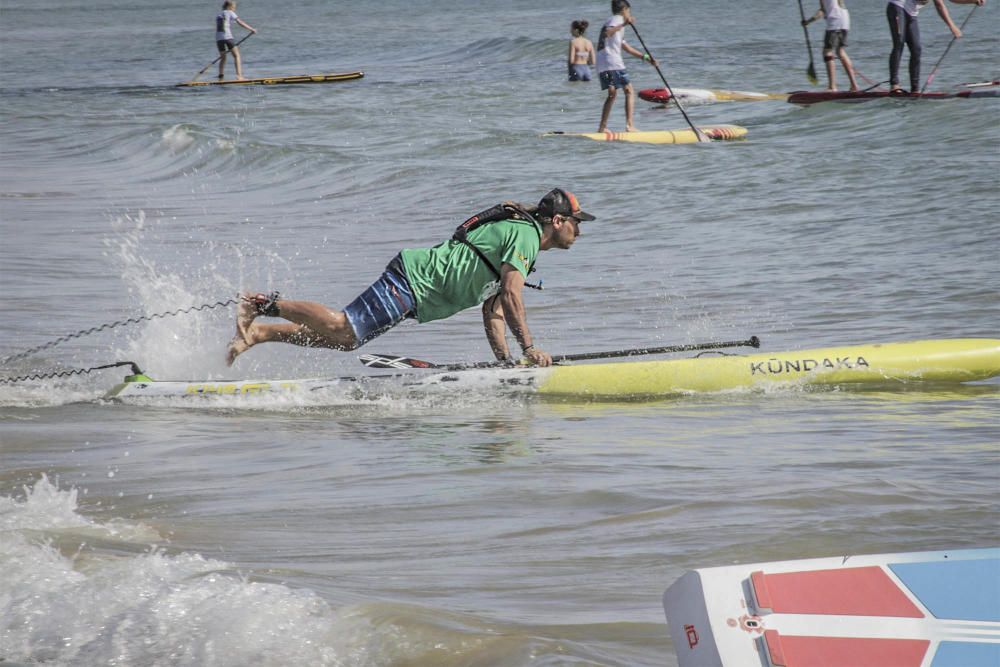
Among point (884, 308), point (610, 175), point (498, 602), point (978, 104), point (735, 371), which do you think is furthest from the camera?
point (978, 104)

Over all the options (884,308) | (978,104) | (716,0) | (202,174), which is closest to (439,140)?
(202,174)

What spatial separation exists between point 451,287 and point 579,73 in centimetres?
1910

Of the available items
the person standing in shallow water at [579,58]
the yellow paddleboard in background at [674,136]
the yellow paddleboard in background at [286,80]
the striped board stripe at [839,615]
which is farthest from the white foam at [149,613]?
the yellow paddleboard in background at [286,80]

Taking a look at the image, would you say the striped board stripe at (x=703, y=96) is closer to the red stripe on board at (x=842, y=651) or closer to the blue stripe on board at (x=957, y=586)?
the blue stripe on board at (x=957, y=586)

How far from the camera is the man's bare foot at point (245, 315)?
7.32 metres

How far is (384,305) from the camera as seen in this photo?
7336 millimetres

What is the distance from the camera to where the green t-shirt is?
23.4 feet

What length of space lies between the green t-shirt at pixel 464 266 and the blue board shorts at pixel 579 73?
18.4 metres

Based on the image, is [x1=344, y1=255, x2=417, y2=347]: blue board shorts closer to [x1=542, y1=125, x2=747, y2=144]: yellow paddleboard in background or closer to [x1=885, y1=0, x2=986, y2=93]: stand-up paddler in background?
[x1=542, y1=125, x2=747, y2=144]: yellow paddleboard in background

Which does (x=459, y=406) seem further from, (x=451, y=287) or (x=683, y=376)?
(x=683, y=376)

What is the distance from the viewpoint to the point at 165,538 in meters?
4.53

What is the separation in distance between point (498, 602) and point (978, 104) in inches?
630

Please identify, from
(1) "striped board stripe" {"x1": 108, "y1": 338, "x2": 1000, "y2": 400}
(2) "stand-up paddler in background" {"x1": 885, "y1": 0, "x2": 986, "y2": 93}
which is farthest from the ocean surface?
(2) "stand-up paddler in background" {"x1": 885, "y1": 0, "x2": 986, "y2": 93}

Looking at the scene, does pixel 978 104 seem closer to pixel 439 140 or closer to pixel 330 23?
pixel 439 140
